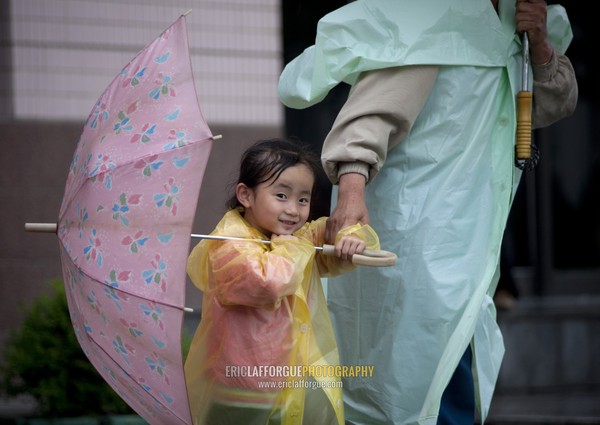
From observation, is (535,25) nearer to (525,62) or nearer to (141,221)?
(525,62)

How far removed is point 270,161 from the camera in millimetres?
3514

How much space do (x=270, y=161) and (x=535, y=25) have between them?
976 millimetres

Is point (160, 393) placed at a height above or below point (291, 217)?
below

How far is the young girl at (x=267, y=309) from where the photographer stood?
3.30 metres

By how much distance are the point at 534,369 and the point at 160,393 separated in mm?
5095

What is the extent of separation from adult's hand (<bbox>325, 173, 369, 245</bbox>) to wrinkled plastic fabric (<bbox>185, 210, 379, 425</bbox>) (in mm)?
59

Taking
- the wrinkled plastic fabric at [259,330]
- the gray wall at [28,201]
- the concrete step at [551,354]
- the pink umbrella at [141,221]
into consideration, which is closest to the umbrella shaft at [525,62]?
the wrinkled plastic fabric at [259,330]

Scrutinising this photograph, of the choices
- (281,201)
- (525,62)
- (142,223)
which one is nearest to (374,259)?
(281,201)

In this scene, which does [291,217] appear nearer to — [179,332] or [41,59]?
[179,332]

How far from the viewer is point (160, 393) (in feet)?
10.6

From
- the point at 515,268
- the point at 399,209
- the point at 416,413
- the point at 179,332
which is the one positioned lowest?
the point at 515,268

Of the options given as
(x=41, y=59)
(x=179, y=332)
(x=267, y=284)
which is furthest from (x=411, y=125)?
(x=41, y=59)

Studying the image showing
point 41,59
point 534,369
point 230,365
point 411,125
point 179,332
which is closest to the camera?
point 179,332

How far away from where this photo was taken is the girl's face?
3.46m
